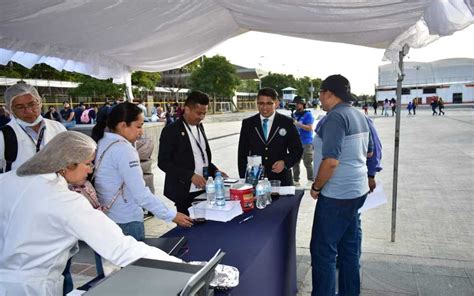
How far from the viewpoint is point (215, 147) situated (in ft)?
43.1

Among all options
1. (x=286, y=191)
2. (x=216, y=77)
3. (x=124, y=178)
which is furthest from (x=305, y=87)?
(x=124, y=178)

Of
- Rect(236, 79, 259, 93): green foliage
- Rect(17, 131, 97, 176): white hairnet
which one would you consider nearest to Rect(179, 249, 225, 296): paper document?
Rect(17, 131, 97, 176): white hairnet

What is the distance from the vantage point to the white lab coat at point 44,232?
4.30ft

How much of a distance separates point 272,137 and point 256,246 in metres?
1.69

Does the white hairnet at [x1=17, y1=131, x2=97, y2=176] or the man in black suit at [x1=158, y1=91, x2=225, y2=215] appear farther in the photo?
the man in black suit at [x1=158, y1=91, x2=225, y2=215]

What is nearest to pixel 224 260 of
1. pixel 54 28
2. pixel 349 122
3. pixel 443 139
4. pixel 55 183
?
pixel 55 183

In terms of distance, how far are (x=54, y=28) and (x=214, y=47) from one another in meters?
1.98

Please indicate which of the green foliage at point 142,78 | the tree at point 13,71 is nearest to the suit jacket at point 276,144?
the tree at point 13,71

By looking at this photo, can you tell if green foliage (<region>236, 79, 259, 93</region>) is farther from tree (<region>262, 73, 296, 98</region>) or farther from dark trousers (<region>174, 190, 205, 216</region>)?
dark trousers (<region>174, 190, 205, 216</region>)

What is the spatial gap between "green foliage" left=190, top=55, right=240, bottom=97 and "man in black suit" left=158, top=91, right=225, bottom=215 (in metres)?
39.6

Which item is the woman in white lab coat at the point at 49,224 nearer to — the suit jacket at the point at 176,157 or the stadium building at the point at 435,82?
the suit jacket at the point at 176,157

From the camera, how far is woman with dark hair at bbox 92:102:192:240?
206 cm

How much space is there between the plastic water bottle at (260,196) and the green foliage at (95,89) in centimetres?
2912

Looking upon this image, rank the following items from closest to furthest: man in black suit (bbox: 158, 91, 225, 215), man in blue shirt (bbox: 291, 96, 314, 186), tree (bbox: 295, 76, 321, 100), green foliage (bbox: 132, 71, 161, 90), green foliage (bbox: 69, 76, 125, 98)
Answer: man in black suit (bbox: 158, 91, 225, 215)
man in blue shirt (bbox: 291, 96, 314, 186)
green foliage (bbox: 69, 76, 125, 98)
green foliage (bbox: 132, 71, 161, 90)
tree (bbox: 295, 76, 321, 100)
